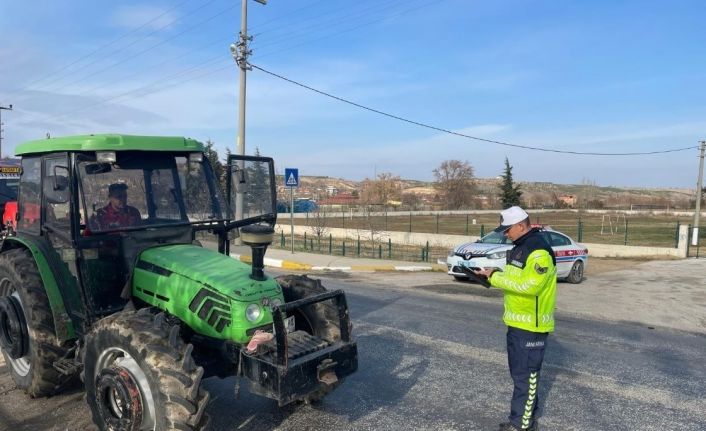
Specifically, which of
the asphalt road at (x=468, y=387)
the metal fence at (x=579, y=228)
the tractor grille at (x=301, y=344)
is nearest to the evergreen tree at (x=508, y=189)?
the metal fence at (x=579, y=228)

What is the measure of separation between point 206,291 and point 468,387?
9.49 feet

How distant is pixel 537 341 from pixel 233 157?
3.18m

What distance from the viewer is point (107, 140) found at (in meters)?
4.36

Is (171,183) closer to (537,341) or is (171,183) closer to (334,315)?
(334,315)

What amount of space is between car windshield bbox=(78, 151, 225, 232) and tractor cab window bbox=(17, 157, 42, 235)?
0.86 meters

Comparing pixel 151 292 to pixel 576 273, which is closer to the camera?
pixel 151 292

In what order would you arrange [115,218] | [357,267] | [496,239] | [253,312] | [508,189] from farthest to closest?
[508,189] → [357,267] → [496,239] → [115,218] → [253,312]

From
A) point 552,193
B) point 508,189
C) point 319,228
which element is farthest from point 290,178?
point 552,193

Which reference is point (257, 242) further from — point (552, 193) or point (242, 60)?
point (552, 193)

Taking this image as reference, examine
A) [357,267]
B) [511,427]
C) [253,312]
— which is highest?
[253,312]

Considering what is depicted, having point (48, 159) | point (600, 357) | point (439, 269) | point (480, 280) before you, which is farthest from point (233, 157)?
point (439, 269)

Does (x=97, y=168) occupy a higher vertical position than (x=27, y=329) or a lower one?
higher

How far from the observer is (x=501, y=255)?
1223 cm

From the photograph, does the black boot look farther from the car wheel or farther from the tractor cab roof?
the car wheel
